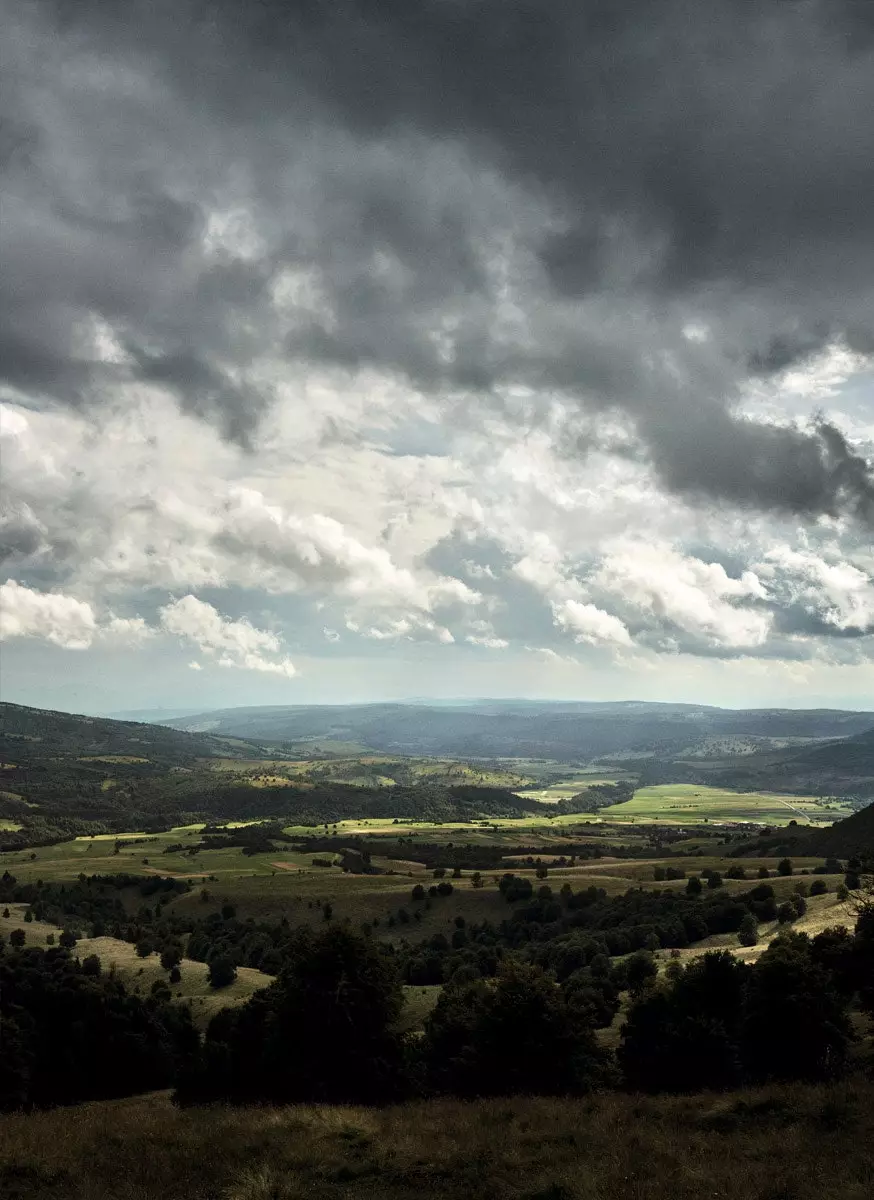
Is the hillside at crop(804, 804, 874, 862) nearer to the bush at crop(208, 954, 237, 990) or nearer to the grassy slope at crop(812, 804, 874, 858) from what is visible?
the grassy slope at crop(812, 804, 874, 858)

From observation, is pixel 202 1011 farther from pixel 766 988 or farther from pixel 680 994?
pixel 766 988

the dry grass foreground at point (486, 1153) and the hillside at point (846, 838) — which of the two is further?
the hillside at point (846, 838)

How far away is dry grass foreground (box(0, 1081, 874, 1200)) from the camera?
24.4 metres

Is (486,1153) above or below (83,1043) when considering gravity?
above

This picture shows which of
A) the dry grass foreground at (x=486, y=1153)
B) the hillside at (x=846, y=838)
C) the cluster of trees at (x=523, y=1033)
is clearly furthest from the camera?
the hillside at (x=846, y=838)

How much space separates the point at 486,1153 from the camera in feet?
93.9

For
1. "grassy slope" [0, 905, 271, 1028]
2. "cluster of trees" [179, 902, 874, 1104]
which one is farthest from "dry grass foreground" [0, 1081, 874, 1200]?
"grassy slope" [0, 905, 271, 1028]

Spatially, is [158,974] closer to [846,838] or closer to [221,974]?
[221,974]

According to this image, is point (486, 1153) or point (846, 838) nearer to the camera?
point (486, 1153)

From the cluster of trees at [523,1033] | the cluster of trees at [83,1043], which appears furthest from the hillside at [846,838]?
the cluster of trees at [83,1043]

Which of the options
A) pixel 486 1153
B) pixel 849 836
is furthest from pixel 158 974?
pixel 849 836

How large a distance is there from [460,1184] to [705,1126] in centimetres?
1311

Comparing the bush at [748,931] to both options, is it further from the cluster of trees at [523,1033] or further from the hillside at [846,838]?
the hillside at [846,838]

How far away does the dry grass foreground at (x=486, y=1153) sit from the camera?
80.0ft
